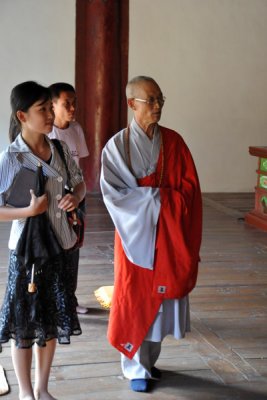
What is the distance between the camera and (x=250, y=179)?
25.7ft

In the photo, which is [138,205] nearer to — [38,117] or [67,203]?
[67,203]

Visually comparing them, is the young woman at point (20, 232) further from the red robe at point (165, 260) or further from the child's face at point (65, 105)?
the child's face at point (65, 105)

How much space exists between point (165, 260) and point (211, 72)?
5519 mm

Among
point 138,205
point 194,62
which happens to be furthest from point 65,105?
point 194,62

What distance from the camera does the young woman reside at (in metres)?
2.05

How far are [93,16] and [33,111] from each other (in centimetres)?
519

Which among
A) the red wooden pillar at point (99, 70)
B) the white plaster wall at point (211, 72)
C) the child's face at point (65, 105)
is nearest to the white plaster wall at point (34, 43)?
the red wooden pillar at point (99, 70)

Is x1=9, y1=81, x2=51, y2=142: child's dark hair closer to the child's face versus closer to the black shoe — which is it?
the child's face

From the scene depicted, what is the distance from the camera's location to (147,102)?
2363mm

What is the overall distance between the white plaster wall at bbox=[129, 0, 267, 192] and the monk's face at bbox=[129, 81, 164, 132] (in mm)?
5017

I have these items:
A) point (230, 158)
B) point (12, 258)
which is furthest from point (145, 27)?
point (12, 258)

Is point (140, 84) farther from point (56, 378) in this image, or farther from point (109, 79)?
point (109, 79)

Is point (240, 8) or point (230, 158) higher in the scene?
point (240, 8)

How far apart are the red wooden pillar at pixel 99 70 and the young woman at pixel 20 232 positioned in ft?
16.5
